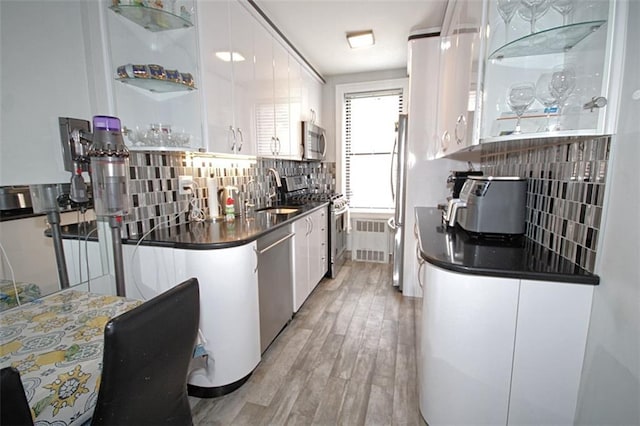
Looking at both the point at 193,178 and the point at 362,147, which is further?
the point at 362,147

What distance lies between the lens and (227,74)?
1.92 metres

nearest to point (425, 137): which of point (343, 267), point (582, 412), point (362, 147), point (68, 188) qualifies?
point (362, 147)

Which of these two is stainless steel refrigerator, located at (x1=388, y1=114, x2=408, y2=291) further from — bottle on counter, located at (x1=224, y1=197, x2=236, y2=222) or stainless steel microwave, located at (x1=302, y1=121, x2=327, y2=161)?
bottle on counter, located at (x1=224, y1=197, x2=236, y2=222)

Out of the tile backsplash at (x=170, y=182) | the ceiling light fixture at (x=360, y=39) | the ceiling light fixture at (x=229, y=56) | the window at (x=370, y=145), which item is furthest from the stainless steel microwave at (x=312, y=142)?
the ceiling light fixture at (x=229, y=56)

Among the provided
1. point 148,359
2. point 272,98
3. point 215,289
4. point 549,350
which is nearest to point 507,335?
point 549,350

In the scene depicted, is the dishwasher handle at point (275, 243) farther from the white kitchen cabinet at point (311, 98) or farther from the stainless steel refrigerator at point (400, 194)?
the white kitchen cabinet at point (311, 98)

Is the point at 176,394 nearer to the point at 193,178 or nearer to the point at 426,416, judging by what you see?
the point at 426,416

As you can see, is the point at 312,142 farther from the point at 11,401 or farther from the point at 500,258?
the point at 11,401

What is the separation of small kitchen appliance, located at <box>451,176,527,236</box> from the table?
1659mm

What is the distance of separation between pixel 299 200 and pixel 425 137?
60.4 inches

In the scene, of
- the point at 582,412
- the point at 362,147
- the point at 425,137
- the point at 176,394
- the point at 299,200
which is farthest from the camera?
the point at 362,147

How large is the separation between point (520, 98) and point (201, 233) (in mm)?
1749

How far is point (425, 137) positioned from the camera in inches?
111

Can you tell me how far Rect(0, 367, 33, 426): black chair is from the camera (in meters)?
0.49
